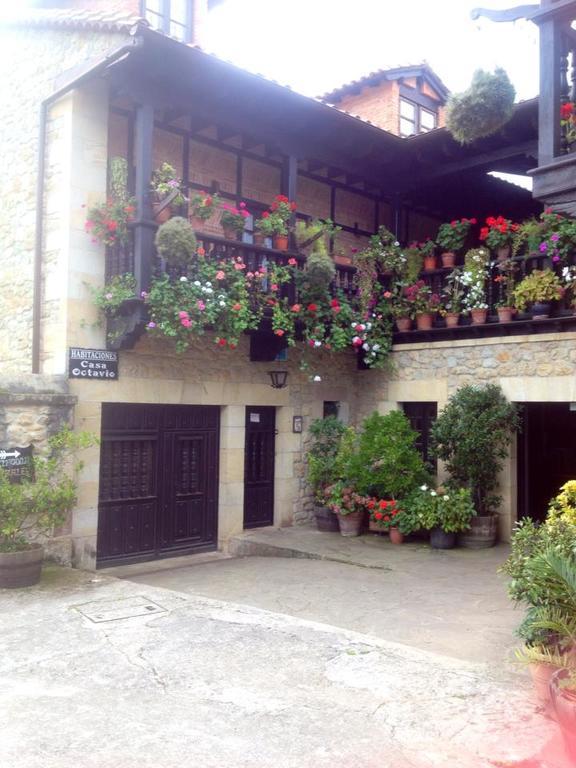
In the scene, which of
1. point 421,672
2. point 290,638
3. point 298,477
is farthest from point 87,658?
point 298,477

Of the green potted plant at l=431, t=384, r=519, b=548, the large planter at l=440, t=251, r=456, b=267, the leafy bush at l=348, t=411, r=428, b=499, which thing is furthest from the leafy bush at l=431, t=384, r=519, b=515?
the large planter at l=440, t=251, r=456, b=267

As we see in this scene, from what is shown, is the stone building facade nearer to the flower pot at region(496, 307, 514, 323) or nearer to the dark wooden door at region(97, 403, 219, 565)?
the dark wooden door at region(97, 403, 219, 565)

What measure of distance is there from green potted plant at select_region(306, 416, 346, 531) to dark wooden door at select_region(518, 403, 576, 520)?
3117mm

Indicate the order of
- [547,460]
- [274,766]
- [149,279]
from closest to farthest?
[274,766] < [149,279] < [547,460]

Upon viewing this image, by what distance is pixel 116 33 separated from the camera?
8336mm

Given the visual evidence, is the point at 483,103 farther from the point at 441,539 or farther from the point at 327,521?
the point at 327,521

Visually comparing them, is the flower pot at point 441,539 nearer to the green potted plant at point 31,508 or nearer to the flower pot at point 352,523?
the flower pot at point 352,523

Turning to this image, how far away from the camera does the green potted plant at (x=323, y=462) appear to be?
34.3ft

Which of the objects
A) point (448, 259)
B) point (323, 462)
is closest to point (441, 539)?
point (323, 462)

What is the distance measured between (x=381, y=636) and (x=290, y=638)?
2.57ft

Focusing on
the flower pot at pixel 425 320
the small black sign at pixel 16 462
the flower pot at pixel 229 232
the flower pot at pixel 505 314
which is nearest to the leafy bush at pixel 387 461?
the flower pot at pixel 425 320

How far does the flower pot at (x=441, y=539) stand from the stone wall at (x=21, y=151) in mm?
5659

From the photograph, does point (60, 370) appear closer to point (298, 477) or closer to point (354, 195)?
point (298, 477)

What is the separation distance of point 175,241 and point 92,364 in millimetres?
1841
